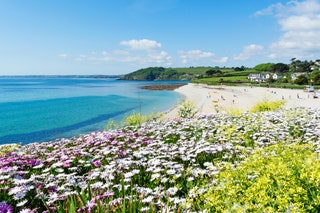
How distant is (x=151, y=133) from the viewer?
1042 centimetres

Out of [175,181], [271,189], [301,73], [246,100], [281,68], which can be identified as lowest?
[246,100]

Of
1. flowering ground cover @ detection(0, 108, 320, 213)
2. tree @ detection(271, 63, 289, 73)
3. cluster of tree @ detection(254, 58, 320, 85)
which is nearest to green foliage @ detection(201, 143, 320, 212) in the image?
flowering ground cover @ detection(0, 108, 320, 213)

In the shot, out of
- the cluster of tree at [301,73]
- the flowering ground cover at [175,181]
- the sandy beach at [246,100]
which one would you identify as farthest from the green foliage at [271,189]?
the cluster of tree at [301,73]

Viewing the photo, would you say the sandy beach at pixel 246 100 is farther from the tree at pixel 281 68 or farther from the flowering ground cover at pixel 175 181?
the tree at pixel 281 68

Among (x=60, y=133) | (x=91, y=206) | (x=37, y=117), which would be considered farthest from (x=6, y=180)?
(x=37, y=117)

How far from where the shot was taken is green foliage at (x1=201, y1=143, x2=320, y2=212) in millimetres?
2877

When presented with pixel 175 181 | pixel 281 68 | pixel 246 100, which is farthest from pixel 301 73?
pixel 175 181

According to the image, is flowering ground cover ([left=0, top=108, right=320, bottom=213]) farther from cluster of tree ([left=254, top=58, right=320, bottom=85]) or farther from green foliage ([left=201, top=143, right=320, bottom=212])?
cluster of tree ([left=254, top=58, right=320, bottom=85])

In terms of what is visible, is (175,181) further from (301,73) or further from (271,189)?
(301,73)

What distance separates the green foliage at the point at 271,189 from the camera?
113 inches

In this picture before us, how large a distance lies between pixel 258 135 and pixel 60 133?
34.6 metres

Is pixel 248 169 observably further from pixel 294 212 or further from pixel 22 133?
pixel 22 133

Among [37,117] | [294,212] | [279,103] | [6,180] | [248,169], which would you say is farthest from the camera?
[37,117]

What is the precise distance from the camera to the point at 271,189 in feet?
11.0
